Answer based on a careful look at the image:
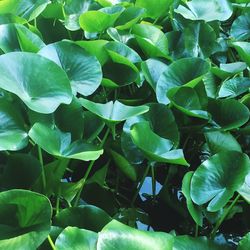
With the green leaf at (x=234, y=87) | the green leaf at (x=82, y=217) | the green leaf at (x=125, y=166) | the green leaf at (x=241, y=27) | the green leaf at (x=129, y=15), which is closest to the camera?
the green leaf at (x=82, y=217)

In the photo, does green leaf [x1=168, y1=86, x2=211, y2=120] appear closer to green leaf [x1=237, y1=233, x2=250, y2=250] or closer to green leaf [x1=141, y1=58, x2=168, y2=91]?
green leaf [x1=141, y1=58, x2=168, y2=91]

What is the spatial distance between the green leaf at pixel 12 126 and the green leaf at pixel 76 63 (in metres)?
0.12

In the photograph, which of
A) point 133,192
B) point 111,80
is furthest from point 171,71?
point 133,192

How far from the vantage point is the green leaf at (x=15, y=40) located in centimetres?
83

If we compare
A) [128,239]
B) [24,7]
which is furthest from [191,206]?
[24,7]

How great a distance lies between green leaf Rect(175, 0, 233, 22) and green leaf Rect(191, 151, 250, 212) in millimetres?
403

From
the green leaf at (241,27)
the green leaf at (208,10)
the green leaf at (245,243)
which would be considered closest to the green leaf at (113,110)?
the green leaf at (245,243)

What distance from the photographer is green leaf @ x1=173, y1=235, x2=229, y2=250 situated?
676 mm

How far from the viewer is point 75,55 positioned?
2.76 ft

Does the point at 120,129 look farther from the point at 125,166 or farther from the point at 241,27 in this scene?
the point at 241,27

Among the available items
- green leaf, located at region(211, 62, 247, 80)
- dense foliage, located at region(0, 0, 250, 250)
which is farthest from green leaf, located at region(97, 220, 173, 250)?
green leaf, located at region(211, 62, 247, 80)

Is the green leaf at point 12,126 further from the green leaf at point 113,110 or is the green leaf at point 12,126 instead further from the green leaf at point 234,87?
the green leaf at point 234,87

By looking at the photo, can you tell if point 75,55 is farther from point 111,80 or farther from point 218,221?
point 218,221

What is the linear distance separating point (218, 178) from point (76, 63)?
317 mm
